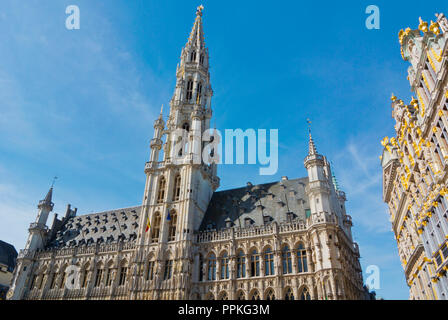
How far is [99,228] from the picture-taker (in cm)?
5634

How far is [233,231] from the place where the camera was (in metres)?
41.4

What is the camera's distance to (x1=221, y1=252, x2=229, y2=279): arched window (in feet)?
130

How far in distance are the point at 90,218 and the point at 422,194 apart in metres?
54.9

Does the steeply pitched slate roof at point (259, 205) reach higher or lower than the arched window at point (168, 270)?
higher

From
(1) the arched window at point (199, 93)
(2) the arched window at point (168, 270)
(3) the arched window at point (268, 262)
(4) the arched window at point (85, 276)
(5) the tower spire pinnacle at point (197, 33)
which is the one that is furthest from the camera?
(5) the tower spire pinnacle at point (197, 33)

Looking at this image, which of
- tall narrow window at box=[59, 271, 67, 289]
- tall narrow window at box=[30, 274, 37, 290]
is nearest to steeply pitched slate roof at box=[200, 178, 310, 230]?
tall narrow window at box=[59, 271, 67, 289]

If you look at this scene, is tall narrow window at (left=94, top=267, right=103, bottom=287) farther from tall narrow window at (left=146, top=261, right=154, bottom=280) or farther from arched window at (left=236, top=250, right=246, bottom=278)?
arched window at (left=236, top=250, right=246, bottom=278)

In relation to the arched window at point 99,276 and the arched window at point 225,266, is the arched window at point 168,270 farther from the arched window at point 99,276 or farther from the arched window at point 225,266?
the arched window at point 99,276

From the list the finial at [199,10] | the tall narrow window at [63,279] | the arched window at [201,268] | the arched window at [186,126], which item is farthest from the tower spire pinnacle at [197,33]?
the tall narrow window at [63,279]

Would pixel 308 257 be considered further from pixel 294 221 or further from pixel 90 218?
pixel 90 218

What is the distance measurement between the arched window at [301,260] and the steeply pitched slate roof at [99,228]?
2536 centimetres

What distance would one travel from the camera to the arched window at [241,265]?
3866cm
